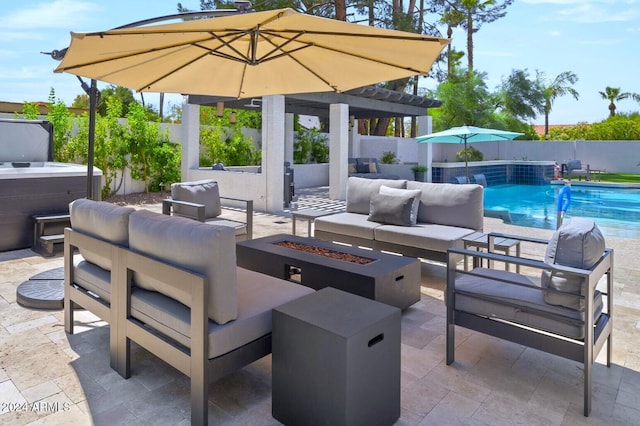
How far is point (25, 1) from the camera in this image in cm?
930

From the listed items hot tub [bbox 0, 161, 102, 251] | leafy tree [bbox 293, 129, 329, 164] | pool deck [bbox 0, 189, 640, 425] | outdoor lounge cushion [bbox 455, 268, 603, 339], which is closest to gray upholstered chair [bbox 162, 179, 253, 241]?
hot tub [bbox 0, 161, 102, 251]

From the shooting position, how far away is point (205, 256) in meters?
2.16

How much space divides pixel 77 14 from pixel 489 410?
10060 millimetres

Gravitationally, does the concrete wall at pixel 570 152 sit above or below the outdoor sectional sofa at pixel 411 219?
above

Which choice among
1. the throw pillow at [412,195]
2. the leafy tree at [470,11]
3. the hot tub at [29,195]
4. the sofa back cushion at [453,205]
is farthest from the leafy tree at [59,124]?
the leafy tree at [470,11]

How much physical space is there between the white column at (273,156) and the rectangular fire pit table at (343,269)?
521cm

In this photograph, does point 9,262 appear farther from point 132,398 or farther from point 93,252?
point 132,398

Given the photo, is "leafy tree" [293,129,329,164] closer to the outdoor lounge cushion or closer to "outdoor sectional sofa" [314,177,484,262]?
"outdoor sectional sofa" [314,177,484,262]

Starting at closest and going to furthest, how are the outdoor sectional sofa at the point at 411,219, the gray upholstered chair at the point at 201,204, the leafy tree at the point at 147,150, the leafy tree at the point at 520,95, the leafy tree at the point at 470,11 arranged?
the outdoor sectional sofa at the point at 411,219 < the gray upholstered chair at the point at 201,204 < the leafy tree at the point at 147,150 < the leafy tree at the point at 470,11 < the leafy tree at the point at 520,95

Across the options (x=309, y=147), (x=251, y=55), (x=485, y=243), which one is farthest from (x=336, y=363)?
(x=309, y=147)

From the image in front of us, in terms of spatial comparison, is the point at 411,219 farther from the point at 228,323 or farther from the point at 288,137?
the point at 288,137

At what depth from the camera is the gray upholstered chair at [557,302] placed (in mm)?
2400

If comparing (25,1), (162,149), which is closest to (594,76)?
(162,149)

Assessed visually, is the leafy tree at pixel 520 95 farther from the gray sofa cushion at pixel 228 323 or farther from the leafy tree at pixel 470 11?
the gray sofa cushion at pixel 228 323
